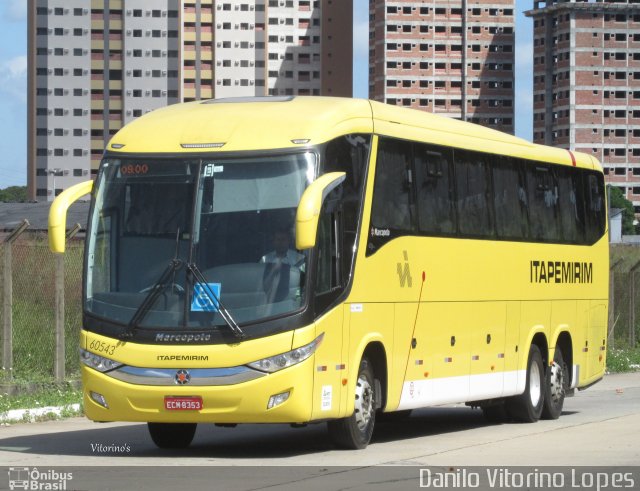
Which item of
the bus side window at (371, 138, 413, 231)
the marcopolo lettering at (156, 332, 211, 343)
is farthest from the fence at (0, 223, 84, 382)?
the marcopolo lettering at (156, 332, 211, 343)

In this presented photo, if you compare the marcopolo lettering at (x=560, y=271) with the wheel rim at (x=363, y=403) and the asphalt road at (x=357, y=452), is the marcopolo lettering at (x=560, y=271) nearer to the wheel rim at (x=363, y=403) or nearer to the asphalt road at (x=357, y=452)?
the asphalt road at (x=357, y=452)

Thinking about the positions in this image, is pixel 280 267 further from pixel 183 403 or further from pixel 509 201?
pixel 509 201

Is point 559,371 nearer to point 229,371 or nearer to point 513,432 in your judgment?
point 513,432

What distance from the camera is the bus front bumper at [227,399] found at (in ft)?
45.3

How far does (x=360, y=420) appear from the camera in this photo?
15.1 m

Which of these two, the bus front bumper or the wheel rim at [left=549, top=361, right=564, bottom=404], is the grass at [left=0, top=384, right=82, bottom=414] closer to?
the bus front bumper

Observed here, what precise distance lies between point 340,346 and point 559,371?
6.97m

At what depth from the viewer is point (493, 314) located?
18688 mm

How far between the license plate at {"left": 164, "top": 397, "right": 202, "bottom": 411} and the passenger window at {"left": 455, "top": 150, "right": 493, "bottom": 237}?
4963 millimetres

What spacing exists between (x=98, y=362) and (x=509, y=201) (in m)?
6.88

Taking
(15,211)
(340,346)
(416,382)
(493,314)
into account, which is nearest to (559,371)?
(493,314)

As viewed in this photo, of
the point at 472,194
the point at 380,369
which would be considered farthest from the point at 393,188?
the point at 472,194

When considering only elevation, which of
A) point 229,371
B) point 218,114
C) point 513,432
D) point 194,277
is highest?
point 218,114

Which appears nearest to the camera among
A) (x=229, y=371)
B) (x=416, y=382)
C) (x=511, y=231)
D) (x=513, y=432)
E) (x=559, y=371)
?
(x=229, y=371)
